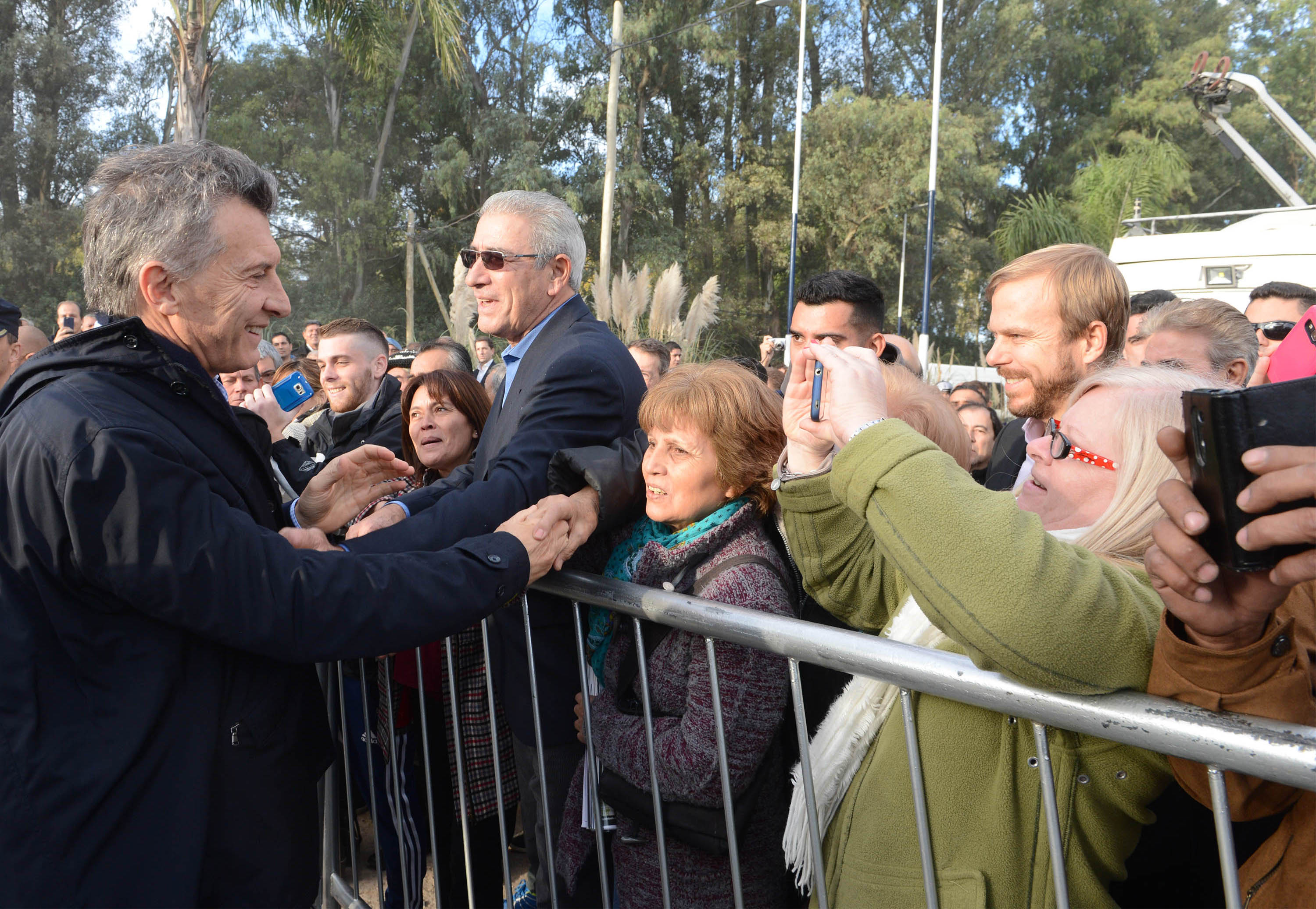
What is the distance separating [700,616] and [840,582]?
27 centimetres

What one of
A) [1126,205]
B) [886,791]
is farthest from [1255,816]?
[1126,205]

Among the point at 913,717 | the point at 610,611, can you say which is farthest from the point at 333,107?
the point at 913,717

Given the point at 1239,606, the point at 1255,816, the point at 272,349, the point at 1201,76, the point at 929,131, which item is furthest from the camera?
the point at 929,131

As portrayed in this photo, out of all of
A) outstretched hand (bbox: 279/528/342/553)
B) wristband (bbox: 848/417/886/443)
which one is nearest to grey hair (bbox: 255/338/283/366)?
outstretched hand (bbox: 279/528/342/553)

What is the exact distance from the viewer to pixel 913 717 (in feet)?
4.78

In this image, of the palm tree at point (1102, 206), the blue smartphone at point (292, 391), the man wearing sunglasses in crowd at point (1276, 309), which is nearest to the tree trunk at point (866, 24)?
the palm tree at point (1102, 206)

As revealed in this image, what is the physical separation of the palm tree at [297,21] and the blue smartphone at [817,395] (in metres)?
10.8

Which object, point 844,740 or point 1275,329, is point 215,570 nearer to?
point 844,740

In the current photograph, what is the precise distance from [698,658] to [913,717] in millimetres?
563

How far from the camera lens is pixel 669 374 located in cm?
223

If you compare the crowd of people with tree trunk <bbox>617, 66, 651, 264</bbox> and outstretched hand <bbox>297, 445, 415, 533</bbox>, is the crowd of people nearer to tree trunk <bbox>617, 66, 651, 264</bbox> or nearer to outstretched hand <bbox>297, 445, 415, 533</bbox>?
outstretched hand <bbox>297, 445, 415, 533</bbox>

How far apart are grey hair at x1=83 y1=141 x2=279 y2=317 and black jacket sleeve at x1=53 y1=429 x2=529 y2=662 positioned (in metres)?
0.42

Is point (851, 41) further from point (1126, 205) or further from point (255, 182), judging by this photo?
point (255, 182)

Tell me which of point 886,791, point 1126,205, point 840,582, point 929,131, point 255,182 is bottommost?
point 886,791
